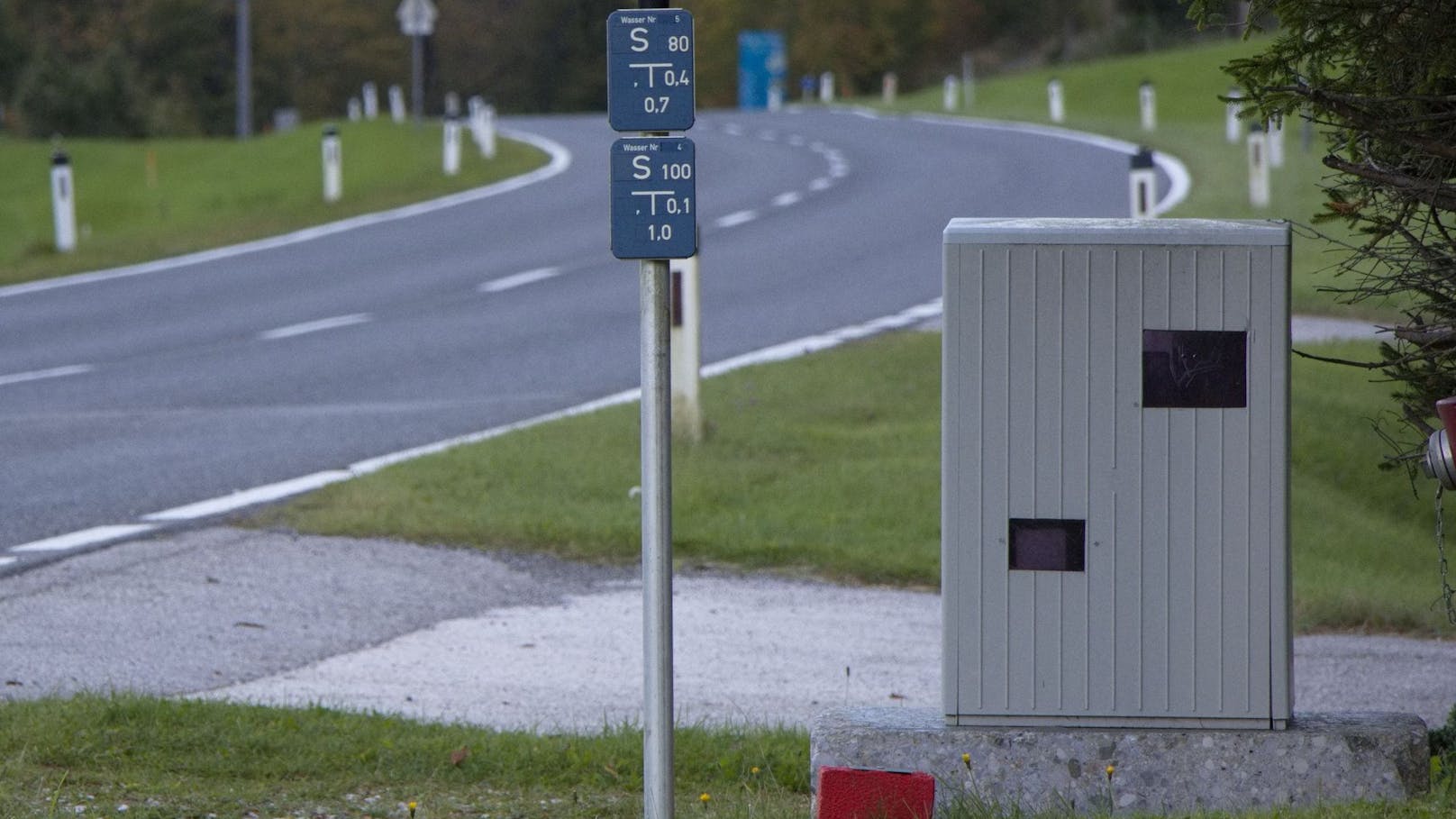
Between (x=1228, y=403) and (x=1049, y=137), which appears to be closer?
(x=1228, y=403)

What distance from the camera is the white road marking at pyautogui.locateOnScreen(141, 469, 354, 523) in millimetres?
8102

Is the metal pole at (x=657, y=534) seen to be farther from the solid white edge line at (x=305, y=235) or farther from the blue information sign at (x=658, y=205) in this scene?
the solid white edge line at (x=305, y=235)

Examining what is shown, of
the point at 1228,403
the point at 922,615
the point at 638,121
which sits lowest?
the point at 922,615

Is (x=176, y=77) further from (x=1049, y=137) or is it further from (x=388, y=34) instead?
(x=1049, y=137)

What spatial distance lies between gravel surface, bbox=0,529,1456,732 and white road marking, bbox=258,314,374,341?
247 inches

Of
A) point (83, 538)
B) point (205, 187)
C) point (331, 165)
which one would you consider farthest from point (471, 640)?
point (205, 187)

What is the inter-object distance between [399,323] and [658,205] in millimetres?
10658

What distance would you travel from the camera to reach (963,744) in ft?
15.1

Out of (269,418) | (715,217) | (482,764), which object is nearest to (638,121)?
(482,764)

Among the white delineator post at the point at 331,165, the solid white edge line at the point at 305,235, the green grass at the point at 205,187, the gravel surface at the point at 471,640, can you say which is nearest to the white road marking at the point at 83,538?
the gravel surface at the point at 471,640

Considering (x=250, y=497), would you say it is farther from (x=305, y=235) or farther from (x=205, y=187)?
(x=205, y=187)

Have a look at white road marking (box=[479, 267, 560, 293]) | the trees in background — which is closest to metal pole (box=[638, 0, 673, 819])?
white road marking (box=[479, 267, 560, 293])

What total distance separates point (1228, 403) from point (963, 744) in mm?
1024

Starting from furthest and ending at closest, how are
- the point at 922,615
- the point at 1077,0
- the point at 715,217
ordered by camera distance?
the point at 1077,0
the point at 715,217
the point at 922,615
